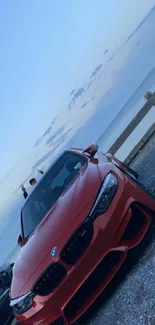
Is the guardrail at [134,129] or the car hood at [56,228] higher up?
the guardrail at [134,129]

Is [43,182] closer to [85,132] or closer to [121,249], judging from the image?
[121,249]

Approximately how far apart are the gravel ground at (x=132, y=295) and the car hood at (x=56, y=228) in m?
0.79

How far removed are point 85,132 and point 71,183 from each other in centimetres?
3675

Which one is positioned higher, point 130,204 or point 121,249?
point 130,204

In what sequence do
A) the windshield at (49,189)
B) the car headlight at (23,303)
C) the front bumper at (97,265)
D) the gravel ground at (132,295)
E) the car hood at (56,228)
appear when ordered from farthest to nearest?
1. the windshield at (49,189)
2. the car headlight at (23,303)
3. the car hood at (56,228)
4. the front bumper at (97,265)
5. the gravel ground at (132,295)

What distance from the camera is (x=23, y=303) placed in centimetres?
508

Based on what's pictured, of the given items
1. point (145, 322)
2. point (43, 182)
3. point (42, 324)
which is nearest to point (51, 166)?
point (43, 182)

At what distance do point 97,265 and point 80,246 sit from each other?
0.27m

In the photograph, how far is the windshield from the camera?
6.12 meters

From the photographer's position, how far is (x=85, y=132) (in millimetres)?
42438

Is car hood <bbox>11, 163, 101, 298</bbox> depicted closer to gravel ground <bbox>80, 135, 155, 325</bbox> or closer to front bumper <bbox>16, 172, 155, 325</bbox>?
front bumper <bbox>16, 172, 155, 325</bbox>

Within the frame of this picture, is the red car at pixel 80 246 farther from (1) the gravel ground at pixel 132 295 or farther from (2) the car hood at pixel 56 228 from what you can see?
(1) the gravel ground at pixel 132 295

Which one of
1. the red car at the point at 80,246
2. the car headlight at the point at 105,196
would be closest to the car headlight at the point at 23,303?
the red car at the point at 80,246

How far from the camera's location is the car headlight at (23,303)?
495 centimetres
